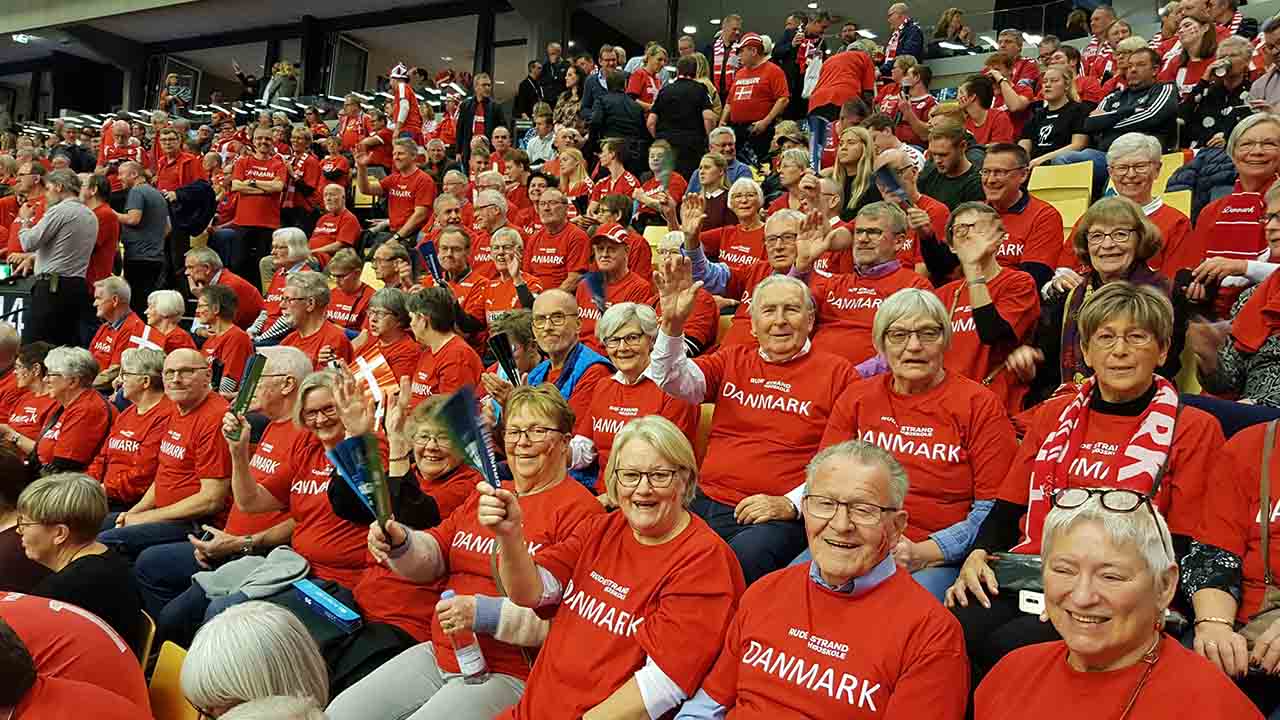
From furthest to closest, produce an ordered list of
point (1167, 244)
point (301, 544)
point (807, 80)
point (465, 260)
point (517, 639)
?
1. point (807, 80)
2. point (465, 260)
3. point (1167, 244)
4. point (301, 544)
5. point (517, 639)

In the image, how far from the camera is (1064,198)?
210 inches

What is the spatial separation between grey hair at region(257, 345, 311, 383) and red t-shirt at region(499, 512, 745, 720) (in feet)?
6.50

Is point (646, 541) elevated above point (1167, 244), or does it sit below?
below

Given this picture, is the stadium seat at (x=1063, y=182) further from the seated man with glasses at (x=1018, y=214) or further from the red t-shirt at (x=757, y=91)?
the red t-shirt at (x=757, y=91)

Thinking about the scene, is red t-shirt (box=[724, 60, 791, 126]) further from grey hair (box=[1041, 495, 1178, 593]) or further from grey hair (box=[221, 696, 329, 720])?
grey hair (box=[221, 696, 329, 720])

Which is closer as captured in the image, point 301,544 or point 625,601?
point 625,601

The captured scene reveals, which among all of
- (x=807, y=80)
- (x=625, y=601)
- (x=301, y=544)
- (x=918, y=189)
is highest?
(x=807, y=80)

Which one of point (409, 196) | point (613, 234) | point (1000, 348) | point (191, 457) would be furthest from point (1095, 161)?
point (409, 196)

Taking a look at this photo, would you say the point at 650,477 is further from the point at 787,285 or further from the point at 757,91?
the point at 757,91

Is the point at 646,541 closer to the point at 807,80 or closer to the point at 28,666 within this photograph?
the point at 28,666

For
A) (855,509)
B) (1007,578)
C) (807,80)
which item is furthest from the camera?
(807,80)

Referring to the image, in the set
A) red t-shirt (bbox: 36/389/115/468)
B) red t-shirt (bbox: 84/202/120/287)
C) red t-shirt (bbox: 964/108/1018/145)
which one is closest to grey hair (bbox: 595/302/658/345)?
red t-shirt (bbox: 36/389/115/468)

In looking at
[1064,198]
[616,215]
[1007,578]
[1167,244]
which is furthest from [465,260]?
[1007,578]

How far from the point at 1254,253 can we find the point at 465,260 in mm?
4253
